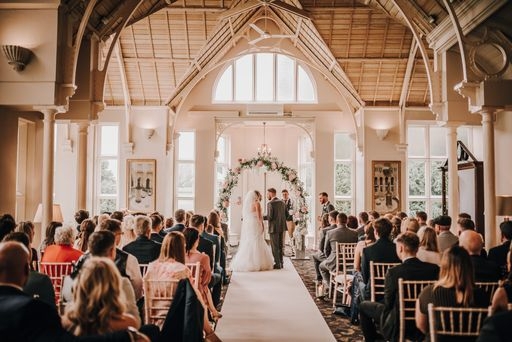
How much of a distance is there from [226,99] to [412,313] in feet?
38.9

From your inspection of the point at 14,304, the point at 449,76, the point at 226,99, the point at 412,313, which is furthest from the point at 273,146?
the point at 14,304

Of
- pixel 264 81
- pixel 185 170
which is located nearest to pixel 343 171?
pixel 264 81

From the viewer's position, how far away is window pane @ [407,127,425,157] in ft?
48.0

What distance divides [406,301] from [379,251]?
125 cm

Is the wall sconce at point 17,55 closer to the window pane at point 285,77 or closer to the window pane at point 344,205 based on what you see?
the window pane at point 285,77

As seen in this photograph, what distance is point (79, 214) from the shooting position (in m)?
7.27

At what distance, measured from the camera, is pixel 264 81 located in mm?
15469

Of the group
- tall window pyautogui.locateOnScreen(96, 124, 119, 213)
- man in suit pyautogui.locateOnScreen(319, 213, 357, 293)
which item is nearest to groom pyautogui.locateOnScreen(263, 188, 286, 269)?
man in suit pyautogui.locateOnScreen(319, 213, 357, 293)

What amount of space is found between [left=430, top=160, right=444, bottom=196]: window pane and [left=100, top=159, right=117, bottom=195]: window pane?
910 cm

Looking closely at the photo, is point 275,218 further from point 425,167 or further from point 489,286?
point 489,286

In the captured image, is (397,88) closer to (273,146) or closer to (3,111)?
(273,146)

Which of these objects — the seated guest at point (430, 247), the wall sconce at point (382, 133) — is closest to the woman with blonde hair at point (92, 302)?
the seated guest at point (430, 247)

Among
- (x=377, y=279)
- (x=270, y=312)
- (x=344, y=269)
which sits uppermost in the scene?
(x=377, y=279)

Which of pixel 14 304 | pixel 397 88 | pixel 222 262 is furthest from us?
pixel 397 88
